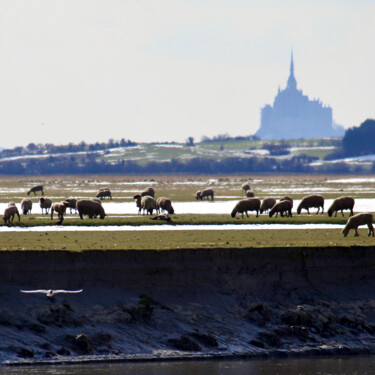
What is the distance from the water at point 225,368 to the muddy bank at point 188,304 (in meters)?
0.61

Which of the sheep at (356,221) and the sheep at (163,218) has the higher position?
the sheep at (356,221)

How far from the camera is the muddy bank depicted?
25.4 metres

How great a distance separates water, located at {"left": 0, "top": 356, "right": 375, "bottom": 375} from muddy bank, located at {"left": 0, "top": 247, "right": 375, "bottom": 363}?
2.00ft

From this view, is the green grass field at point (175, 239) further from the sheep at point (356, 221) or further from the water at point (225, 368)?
the water at point (225, 368)

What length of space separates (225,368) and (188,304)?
3928mm

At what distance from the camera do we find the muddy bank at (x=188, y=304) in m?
25.4

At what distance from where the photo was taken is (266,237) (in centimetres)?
3628

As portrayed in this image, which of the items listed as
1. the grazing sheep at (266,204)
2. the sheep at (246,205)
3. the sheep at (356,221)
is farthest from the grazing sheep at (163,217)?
the sheep at (356,221)

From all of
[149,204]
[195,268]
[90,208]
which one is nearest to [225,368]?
[195,268]

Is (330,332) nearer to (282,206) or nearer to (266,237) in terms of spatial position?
(266,237)

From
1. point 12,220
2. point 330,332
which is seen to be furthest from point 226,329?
point 12,220

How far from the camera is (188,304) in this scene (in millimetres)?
27734

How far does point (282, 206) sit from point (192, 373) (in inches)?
1188

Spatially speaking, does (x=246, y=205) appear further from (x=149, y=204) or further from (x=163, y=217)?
(x=149, y=204)
